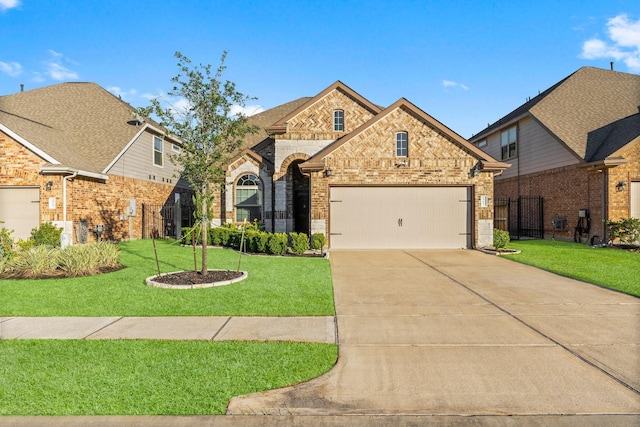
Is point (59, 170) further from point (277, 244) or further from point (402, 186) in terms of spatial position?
point (402, 186)

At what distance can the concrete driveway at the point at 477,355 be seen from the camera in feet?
11.8

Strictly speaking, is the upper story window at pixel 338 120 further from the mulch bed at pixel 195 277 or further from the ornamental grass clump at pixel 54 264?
the ornamental grass clump at pixel 54 264

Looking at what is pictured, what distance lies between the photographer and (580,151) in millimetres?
17594

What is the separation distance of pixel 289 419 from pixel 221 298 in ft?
14.7

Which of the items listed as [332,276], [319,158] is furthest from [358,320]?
[319,158]

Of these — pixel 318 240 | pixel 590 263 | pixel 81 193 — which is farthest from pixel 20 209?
pixel 590 263

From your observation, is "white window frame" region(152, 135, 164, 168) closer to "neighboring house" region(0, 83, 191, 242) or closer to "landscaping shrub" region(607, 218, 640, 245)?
"neighboring house" region(0, 83, 191, 242)

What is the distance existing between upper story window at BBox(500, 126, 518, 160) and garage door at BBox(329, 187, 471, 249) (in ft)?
33.0

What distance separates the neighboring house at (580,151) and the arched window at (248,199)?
15.3 m

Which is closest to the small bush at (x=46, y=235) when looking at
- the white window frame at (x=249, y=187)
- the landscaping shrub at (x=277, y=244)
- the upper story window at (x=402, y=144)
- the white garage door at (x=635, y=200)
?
the landscaping shrub at (x=277, y=244)

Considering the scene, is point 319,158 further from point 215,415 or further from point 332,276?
point 215,415

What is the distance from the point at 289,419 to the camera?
340 cm

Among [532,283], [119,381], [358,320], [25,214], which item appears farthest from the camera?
[25,214]

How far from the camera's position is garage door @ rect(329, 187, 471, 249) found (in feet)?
52.5
